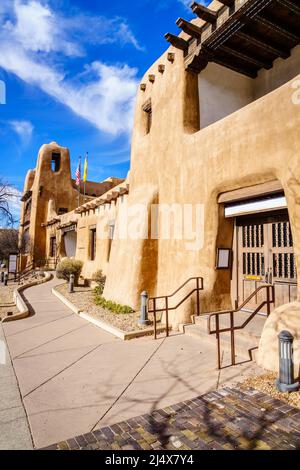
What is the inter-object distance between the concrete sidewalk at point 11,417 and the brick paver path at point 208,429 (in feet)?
1.35

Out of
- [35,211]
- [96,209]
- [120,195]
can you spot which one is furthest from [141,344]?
[35,211]

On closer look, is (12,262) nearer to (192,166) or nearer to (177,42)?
(192,166)

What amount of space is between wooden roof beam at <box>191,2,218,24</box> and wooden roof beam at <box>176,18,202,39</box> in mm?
548

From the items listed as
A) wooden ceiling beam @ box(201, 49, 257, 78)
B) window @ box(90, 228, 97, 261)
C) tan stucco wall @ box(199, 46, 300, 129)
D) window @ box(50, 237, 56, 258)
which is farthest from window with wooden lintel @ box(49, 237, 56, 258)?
wooden ceiling beam @ box(201, 49, 257, 78)

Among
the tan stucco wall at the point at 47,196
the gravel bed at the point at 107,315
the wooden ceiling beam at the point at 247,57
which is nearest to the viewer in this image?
the gravel bed at the point at 107,315

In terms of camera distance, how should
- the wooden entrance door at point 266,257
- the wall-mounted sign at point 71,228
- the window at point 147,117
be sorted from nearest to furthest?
the wooden entrance door at point 266,257 → the window at point 147,117 → the wall-mounted sign at point 71,228

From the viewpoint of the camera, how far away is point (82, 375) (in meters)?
4.78

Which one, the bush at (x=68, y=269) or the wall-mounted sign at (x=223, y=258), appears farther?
the bush at (x=68, y=269)

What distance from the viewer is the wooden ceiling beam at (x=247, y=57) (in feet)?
29.8

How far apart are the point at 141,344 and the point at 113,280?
16.1 ft

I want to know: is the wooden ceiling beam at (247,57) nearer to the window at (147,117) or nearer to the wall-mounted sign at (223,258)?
the window at (147,117)

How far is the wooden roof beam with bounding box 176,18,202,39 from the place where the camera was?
27.1 feet

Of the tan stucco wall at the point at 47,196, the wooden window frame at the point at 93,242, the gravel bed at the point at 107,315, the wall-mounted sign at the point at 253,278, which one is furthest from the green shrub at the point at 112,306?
the tan stucco wall at the point at 47,196
